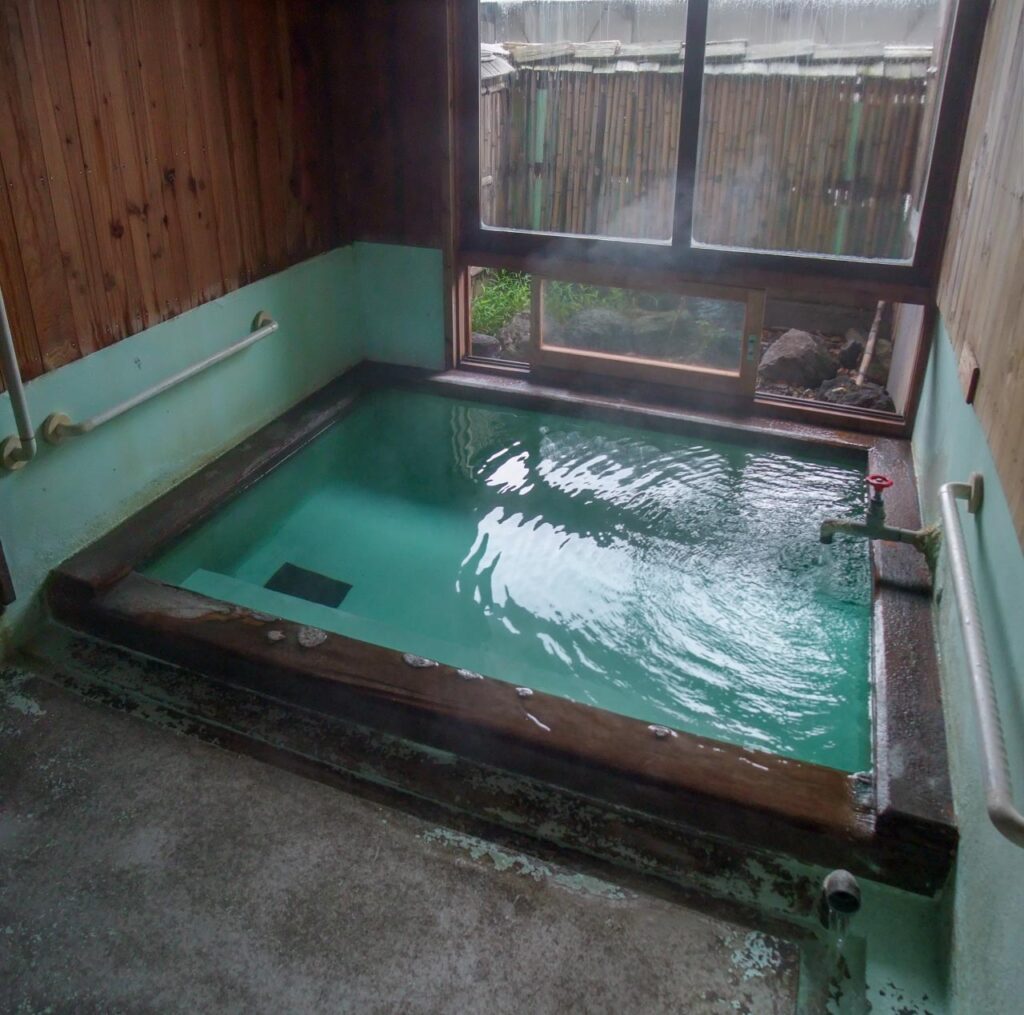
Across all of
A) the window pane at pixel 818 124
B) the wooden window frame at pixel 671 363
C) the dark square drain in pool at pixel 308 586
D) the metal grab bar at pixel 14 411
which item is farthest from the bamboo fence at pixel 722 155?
the metal grab bar at pixel 14 411

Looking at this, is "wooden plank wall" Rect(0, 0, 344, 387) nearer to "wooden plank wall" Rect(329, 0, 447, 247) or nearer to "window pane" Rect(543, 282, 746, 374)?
"wooden plank wall" Rect(329, 0, 447, 247)

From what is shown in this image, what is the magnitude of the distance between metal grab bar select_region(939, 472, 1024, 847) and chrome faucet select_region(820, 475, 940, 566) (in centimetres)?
71

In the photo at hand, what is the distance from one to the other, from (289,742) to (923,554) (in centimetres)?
178

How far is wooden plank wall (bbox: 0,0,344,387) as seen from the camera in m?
2.32

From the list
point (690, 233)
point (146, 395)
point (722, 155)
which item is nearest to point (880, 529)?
point (690, 233)

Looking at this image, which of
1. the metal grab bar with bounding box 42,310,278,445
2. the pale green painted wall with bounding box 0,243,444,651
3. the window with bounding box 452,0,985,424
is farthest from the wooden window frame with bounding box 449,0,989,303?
the metal grab bar with bounding box 42,310,278,445

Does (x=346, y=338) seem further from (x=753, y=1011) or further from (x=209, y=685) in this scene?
(x=753, y=1011)

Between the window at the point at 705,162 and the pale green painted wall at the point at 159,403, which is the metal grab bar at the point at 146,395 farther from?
the window at the point at 705,162

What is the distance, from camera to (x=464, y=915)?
66.8 inches

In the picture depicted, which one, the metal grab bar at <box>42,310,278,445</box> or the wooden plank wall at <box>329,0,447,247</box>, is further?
the wooden plank wall at <box>329,0,447,247</box>

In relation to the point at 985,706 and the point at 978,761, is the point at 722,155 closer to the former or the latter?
the point at 978,761

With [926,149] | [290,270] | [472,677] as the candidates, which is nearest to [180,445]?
[290,270]

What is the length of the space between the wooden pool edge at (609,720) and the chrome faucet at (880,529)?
0.18 ft

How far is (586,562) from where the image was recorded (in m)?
2.83
